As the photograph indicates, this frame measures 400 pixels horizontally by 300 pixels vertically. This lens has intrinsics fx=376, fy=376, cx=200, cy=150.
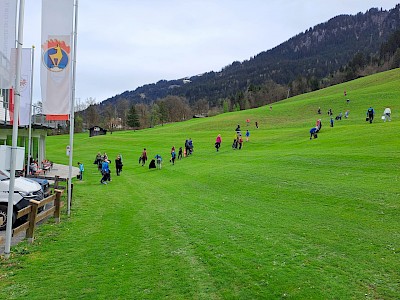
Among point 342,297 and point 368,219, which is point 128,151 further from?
point 342,297

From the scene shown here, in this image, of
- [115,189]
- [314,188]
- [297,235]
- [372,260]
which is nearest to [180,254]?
[297,235]

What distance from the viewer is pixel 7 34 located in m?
8.61

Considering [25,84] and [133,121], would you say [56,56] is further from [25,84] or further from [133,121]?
[133,121]

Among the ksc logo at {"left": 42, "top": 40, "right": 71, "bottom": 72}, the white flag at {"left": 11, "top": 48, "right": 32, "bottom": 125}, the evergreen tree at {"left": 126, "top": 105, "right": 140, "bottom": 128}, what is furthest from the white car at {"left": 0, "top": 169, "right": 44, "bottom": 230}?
the evergreen tree at {"left": 126, "top": 105, "right": 140, "bottom": 128}

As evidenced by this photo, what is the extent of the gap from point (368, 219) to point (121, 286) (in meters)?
7.28

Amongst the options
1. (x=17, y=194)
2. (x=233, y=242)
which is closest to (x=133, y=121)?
(x=17, y=194)

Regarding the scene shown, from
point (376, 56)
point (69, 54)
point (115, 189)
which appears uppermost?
point (376, 56)

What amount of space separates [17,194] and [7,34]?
210 inches

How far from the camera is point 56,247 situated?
9.20 m

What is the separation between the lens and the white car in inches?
455

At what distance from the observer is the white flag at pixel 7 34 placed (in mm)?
8461

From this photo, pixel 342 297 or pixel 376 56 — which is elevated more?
pixel 376 56

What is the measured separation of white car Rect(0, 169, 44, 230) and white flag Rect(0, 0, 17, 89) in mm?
4440

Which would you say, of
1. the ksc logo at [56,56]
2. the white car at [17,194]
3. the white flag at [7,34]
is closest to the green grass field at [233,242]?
the white car at [17,194]
